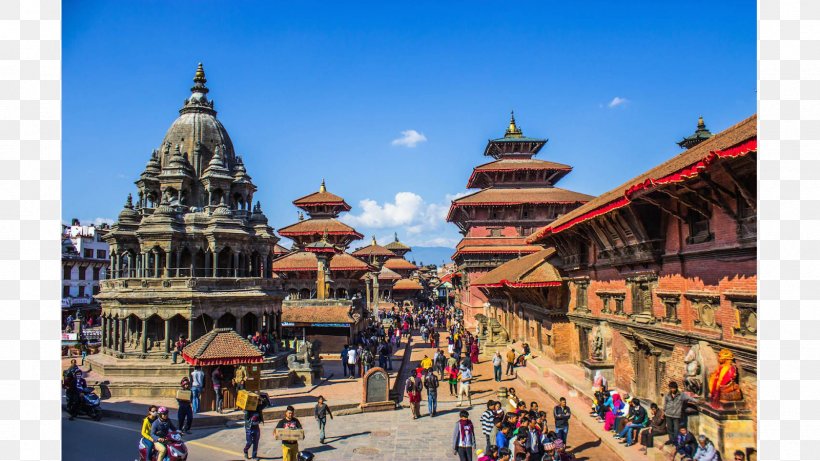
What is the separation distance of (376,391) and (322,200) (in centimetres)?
3689

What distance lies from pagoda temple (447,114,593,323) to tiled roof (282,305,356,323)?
15.7m

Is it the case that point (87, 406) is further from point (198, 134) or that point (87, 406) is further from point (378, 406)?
point (198, 134)

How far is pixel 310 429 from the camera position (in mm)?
16578

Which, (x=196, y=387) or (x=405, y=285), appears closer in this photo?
(x=196, y=387)

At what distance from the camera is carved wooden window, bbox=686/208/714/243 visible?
1240 cm

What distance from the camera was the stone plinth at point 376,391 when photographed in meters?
18.7

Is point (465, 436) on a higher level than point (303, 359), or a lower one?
higher

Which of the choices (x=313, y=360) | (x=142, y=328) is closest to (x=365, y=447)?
(x=313, y=360)

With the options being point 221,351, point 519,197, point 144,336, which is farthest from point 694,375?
point 519,197

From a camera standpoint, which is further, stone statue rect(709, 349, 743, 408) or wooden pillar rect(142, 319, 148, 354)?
wooden pillar rect(142, 319, 148, 354)

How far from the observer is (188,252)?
85.9ft

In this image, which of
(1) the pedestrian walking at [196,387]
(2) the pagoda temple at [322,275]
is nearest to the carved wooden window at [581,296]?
(2) the pagoda temple at [322,275]

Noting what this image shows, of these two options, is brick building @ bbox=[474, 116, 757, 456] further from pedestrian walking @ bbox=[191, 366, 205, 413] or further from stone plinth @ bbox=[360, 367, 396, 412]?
pedestrian walking @ bbox=[191, 366, 205, 413]

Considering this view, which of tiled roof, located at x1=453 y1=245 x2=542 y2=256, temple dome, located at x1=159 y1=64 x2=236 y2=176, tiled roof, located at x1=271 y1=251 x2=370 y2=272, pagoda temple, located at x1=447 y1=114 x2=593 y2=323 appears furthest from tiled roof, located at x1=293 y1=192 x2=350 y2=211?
temple dome, located at x1=159 y1=64 x2=236 y2=176
